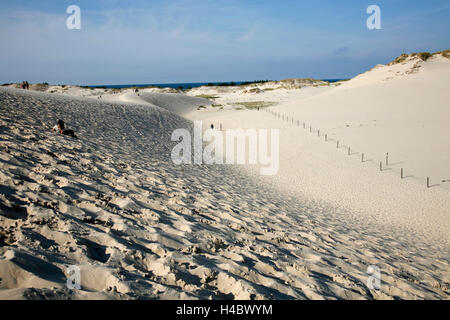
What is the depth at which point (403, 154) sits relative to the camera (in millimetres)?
20266
